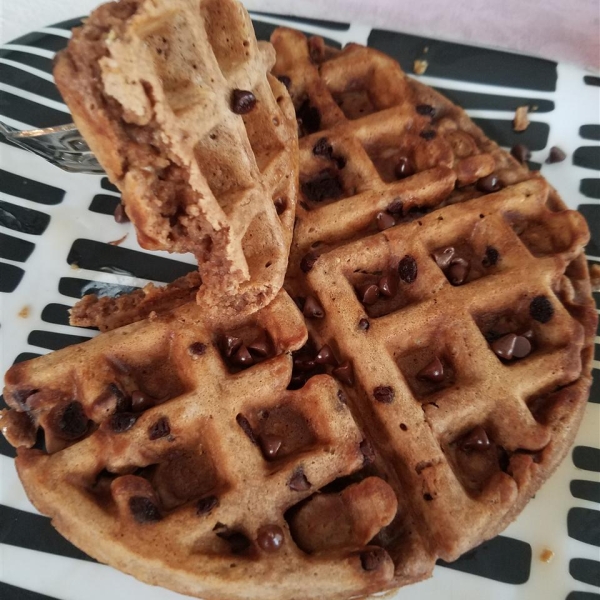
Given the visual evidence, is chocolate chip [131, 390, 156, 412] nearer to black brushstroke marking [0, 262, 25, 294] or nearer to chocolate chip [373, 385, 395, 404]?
chocolate chip [373, 385, 395, 404]

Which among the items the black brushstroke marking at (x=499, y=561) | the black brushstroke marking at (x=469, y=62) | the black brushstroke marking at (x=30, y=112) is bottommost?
the black brushstroke marking at (x=499, y=561)

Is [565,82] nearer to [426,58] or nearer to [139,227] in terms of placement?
[426,58]

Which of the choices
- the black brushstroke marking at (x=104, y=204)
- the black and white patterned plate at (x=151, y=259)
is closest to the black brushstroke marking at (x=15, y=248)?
the black and white patterned plate at (x=151, y=259)

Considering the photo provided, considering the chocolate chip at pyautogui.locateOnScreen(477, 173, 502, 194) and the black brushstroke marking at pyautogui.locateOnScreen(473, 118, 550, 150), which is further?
the black brushstroke marking at pyautogui.locateOnScreen(473, 118, 550, 150)

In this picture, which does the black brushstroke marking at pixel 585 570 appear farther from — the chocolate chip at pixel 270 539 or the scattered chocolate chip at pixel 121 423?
the scattered chocolate chip at pixel 121 423

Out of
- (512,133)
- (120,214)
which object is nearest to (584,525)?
(512,133)

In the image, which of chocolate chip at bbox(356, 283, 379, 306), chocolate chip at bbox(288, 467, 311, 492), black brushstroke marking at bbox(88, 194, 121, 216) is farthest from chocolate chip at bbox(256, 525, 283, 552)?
black brushstroke marking at bbox(88, 194, 121, 216)

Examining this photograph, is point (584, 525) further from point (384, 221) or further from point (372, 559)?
point (384, 221)
